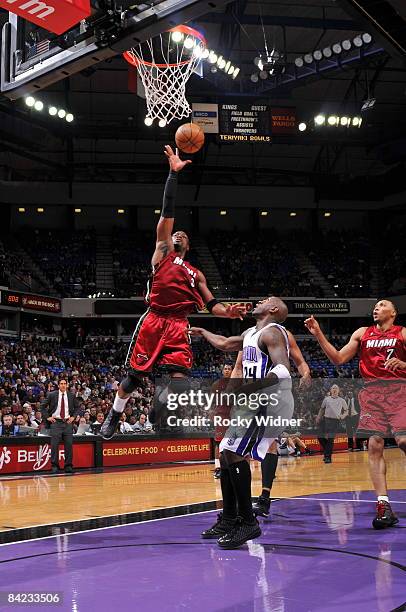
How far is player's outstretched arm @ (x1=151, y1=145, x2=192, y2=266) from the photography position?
20.9 ft

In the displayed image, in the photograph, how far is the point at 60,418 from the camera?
13.4 meters

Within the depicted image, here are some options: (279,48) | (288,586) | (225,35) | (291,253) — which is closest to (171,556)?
(288,586)

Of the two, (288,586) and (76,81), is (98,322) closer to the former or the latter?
(76,81)

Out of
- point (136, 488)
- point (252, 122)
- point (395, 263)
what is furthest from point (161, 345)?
point (395, 263)

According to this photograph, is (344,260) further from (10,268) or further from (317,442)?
(317,442)

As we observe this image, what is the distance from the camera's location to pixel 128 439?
615 inches

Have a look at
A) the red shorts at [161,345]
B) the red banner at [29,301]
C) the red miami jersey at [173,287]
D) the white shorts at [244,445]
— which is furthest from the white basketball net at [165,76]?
the red banner at [29,301]

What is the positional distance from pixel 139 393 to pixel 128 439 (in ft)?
20.3

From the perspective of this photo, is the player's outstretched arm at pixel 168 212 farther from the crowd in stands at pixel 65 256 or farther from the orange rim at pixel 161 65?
the crowd in stands at pixel 65 256

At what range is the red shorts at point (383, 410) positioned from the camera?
6.74 m

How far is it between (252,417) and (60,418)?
8.55m

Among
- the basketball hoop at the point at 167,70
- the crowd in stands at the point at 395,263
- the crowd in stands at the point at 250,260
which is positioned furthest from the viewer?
the crowd in stands at the point at 395,263

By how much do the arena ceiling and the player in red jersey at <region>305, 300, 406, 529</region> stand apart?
15.1 m

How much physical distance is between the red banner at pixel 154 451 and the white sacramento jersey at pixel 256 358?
32.8 ft
